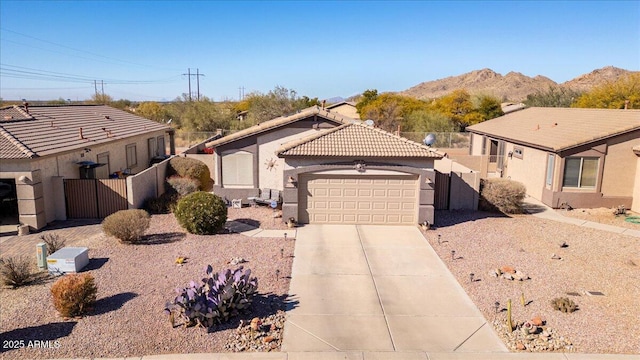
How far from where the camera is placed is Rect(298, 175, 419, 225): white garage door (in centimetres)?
1831

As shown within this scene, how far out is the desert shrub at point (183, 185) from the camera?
2119 centimetres

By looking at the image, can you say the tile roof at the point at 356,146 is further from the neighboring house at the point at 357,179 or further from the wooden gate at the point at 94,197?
the wooden gate at the point at 94,197

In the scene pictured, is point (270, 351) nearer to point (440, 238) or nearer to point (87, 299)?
point (87, 299)

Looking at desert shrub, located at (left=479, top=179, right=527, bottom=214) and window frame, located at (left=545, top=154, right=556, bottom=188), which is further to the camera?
window frame, located at (left=545, top=154, right=556, bottom=188)

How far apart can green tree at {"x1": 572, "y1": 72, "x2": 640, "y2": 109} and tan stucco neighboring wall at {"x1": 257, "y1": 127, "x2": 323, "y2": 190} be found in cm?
3363

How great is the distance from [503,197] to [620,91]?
102 ft

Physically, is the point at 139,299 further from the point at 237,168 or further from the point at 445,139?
the point at 445,139

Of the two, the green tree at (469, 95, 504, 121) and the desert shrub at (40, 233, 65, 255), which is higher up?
the green tree at (469, 95, 504, 121)

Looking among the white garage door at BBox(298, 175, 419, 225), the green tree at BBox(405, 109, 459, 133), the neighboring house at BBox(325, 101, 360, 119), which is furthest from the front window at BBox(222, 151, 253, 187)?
the neighboring house at BBox(325, 101, 360, 119)

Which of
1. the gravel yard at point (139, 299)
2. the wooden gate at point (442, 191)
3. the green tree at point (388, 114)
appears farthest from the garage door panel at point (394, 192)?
the green tree at point (388, 114)

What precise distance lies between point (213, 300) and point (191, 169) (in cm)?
1515

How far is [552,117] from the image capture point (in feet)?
90.2

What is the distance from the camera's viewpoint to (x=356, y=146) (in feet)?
60.3

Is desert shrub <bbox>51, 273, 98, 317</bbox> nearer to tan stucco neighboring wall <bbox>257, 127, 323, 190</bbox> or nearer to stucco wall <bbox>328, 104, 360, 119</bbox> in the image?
tan stucco neighboring wall <bbox>257, 127, 323, 190</bbox>
